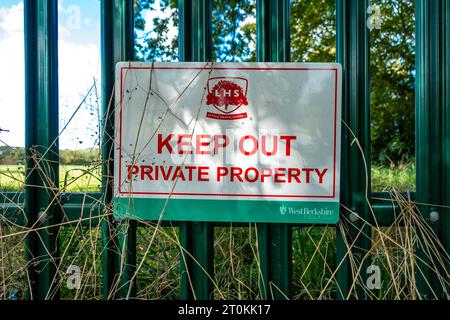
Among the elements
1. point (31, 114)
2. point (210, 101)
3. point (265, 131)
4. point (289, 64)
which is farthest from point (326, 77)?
point (31, 114)

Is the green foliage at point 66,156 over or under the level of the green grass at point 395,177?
over

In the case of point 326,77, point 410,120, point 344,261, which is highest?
point 326,77

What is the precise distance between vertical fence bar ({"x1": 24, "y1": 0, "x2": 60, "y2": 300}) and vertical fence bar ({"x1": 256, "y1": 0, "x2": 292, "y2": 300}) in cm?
111

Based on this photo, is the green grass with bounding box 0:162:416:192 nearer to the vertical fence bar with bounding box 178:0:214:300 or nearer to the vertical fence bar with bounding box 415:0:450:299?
the vertical fence bar with bounding box 415:0:450:299

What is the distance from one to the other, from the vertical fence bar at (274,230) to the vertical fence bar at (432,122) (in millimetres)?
692

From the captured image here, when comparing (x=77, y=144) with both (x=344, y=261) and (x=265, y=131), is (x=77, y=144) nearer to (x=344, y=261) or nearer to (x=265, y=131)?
(x=265, y=131)

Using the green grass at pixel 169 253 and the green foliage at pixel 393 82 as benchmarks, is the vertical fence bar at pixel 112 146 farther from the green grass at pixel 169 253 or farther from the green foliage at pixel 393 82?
the green foliage at pixel 393 82

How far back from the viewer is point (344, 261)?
1.91 meters

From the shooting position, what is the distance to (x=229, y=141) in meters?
1.88

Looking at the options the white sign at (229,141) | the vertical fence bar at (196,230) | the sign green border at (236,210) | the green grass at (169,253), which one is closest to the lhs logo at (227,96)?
the white sign at (229,141)

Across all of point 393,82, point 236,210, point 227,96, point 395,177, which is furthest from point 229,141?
point 393,82

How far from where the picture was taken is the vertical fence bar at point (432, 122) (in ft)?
6.14

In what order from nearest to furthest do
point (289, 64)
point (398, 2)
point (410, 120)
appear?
point (289, 64), point (398, 2), point (410, 120)

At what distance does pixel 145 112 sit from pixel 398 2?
5.33ft
